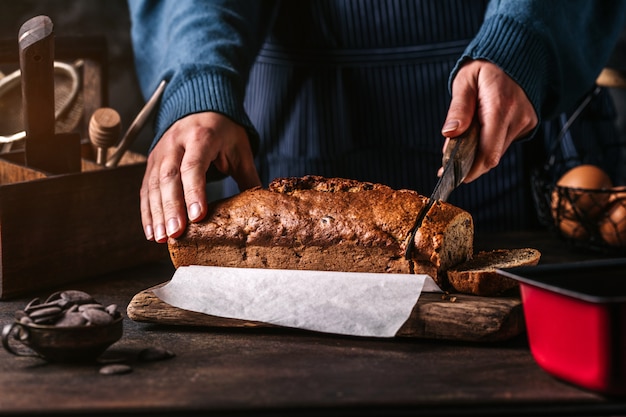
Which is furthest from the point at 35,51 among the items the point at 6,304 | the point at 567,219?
the point at 567,219

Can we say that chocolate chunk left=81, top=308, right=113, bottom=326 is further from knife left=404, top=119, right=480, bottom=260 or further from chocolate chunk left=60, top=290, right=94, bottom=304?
knife left=404, top=119, right=480, bottom=260

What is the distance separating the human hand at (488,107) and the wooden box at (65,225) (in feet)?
2.52

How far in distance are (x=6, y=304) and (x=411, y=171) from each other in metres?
1.18

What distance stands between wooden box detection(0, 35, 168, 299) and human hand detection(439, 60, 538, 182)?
2.52 ft

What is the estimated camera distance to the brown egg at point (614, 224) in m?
1.88

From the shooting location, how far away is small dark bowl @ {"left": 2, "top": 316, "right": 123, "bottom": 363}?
1.18 metres

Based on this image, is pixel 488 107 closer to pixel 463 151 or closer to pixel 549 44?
pixel 463 151

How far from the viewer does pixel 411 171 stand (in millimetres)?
2312

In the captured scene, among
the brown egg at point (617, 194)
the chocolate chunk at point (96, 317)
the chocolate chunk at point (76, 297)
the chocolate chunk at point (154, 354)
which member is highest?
the brown egg at point (617, 194)

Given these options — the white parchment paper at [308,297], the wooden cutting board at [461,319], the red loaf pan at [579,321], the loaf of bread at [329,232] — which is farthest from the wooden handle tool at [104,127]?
the red loaf pan at [579,321]

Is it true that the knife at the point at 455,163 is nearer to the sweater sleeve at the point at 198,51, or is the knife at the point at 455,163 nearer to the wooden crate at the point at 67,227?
the sweater sleeve at the point at 198,51

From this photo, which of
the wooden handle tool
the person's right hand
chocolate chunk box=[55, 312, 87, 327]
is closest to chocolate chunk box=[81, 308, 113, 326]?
chocolate chunk box=[55, 312, 87, 327]

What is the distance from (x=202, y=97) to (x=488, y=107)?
2.08ft

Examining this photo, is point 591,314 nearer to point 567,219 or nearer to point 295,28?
point 567,219
